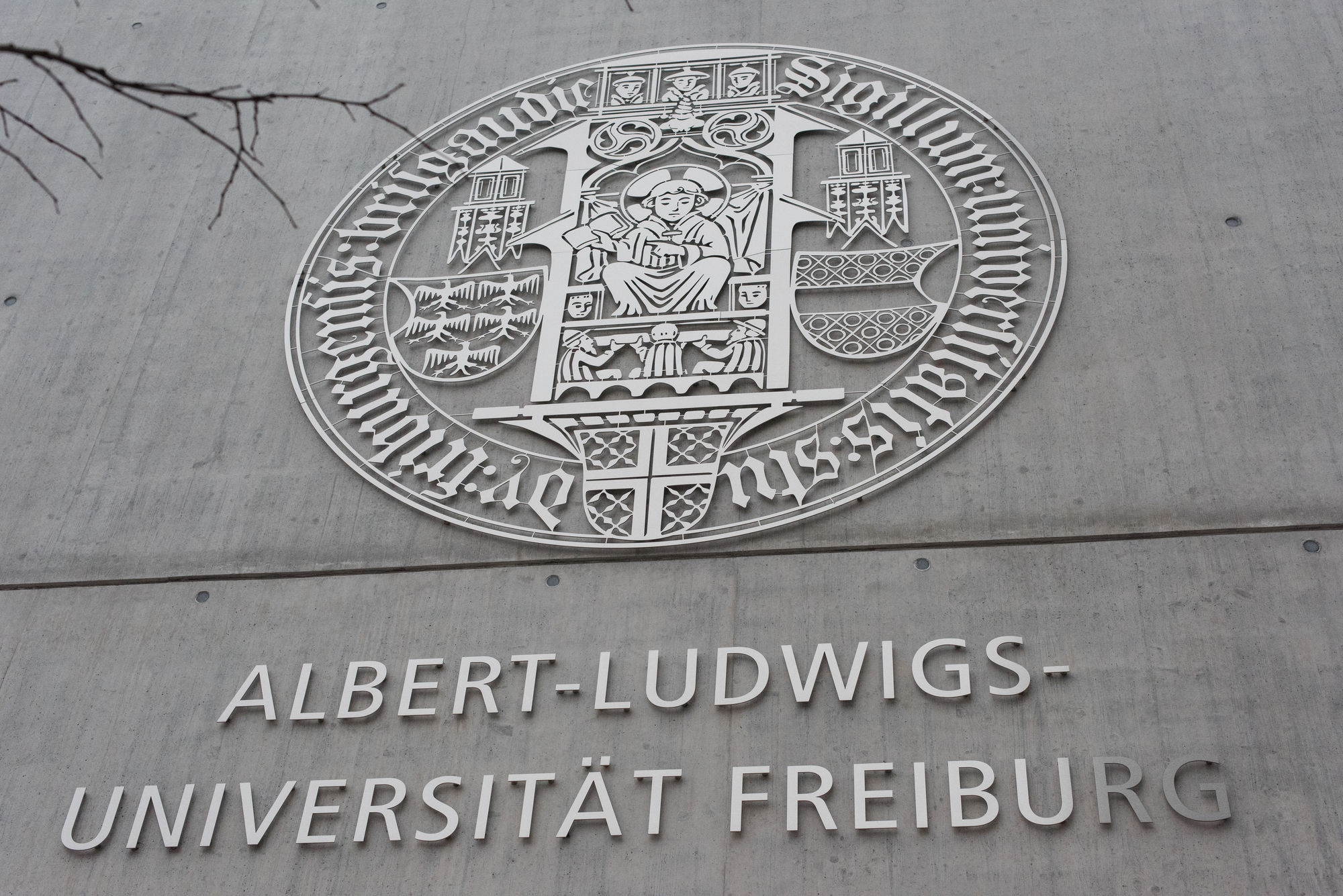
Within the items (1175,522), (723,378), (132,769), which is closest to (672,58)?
(723,378)

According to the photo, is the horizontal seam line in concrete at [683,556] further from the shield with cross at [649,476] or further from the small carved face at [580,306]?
the small carved face at [580,306]

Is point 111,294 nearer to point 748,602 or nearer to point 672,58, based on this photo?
point 672,58

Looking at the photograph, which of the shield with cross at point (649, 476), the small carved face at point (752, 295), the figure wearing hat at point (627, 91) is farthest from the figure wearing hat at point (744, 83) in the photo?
the shield with cross at point (649, 476)

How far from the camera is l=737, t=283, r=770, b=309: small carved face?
638cm

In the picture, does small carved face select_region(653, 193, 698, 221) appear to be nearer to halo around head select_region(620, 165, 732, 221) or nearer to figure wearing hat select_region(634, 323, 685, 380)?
halo around head select_region(620, 165, 732, 221)

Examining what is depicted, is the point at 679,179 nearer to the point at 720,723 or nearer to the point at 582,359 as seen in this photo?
the point at 582,359

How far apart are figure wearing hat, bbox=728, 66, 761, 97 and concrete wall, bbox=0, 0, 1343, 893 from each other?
1.73 feet

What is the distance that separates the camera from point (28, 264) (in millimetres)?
7332

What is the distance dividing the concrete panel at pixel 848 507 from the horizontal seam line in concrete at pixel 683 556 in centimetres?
3

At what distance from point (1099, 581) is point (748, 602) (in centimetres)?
128

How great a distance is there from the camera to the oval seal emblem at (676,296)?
5887mm

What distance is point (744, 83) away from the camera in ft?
24.3

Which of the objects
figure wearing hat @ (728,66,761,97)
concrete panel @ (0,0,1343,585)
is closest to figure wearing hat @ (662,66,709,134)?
Answer: figure wearing hat @ (728,66,761,97)

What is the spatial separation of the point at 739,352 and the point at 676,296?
0.45 meters
